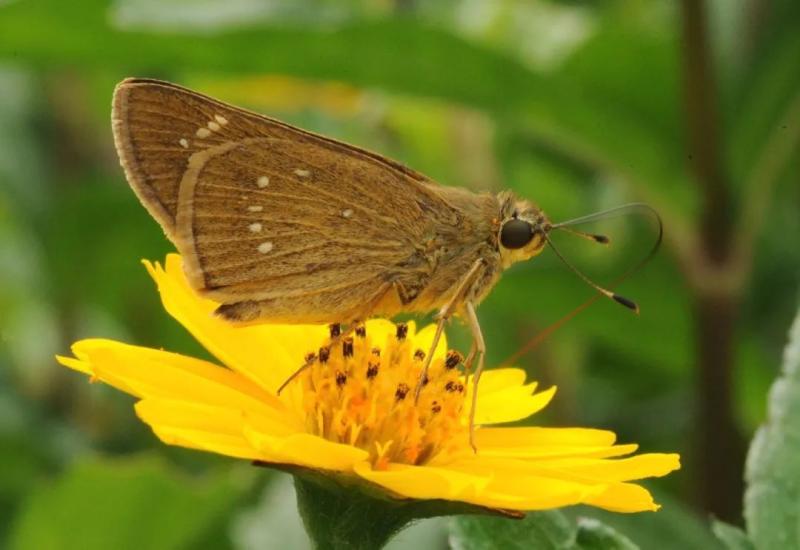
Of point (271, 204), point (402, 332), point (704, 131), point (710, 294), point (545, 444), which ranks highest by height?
point (704, 131)

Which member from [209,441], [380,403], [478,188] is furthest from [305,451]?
[478,188]

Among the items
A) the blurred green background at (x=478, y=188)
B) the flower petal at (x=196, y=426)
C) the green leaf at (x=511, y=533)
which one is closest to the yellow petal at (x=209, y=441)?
the flower petal at (x=196, y=426)

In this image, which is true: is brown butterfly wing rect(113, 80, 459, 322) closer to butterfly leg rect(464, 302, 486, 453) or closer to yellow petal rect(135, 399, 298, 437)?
butterfly leg rect(464, 302, 486, 453)

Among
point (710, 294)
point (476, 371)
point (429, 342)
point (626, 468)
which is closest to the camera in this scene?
point (626, 468)

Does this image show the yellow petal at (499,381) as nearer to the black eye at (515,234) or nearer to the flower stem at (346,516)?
the black eye at (515,234)

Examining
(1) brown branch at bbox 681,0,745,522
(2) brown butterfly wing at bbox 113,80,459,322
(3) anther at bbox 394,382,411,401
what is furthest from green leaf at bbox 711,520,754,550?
(1) brown branch at bbox 681,0,745,522

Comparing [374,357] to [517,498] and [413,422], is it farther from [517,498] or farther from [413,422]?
[517,498]

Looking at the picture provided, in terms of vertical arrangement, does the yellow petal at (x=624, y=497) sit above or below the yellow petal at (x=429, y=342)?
below

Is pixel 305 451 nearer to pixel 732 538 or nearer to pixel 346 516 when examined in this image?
pixel 346 516
